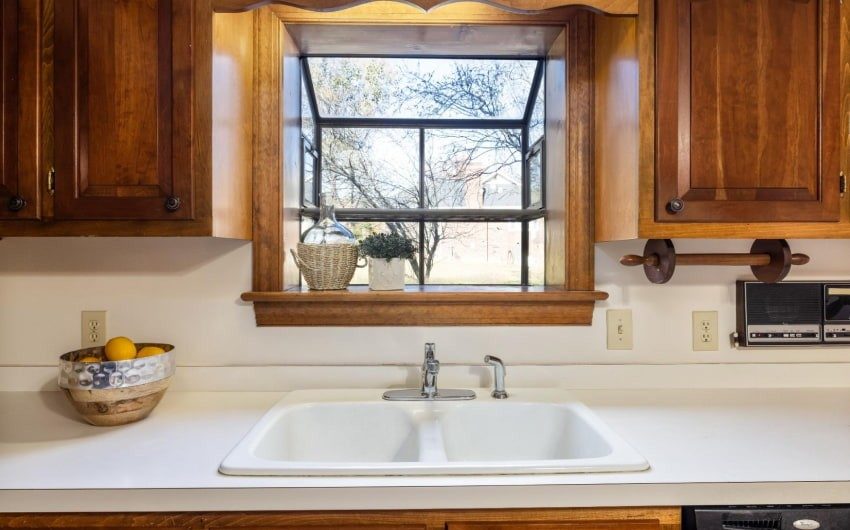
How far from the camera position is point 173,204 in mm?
1150

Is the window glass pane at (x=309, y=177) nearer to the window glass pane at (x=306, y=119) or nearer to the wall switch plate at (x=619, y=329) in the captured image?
the window glass pane at (x=306, y=119)

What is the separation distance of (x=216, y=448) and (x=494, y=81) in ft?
4.63

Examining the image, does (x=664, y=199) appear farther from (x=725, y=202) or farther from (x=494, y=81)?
(x=494, y=81)

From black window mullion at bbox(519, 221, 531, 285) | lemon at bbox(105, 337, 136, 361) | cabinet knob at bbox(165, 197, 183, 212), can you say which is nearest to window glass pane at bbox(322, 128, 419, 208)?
black window mullion at bbox(519, 221, 531, 285)

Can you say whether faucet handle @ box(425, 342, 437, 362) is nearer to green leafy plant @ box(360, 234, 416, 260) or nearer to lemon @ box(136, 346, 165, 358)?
green leafy plant @ box(360, 234, 416, 260)

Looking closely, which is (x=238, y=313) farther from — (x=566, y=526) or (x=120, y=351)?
(x=566, y=526)

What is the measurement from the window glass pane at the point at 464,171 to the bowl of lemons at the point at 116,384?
98 cm

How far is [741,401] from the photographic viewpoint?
4.63ft

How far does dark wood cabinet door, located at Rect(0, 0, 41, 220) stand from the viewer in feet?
3.76

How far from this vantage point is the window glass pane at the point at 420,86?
176 cm

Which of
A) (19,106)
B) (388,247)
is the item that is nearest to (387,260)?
(388,247)

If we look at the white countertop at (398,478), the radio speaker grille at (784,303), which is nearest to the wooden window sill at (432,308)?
the white countertop at (398,478)

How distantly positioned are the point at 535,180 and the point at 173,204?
1.13 m

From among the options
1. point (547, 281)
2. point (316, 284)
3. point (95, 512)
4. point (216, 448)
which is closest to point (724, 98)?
point (547, 281)
